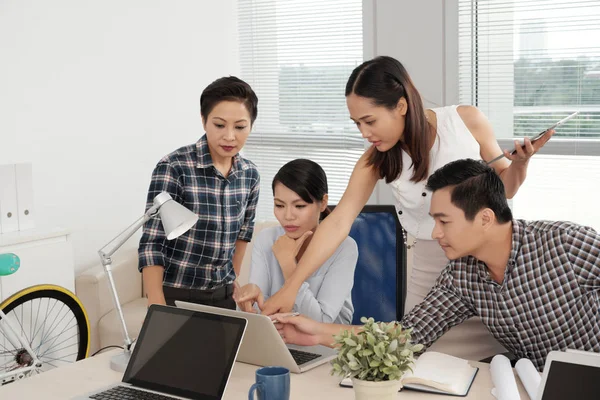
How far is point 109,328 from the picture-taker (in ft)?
11.7

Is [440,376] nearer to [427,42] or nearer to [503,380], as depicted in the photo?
[503,380]

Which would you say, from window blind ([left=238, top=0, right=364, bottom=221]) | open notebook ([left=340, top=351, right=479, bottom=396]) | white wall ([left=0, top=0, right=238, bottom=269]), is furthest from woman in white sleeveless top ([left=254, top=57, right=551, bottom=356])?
white wall ([left=0, top=0, right=238, bottom=269])

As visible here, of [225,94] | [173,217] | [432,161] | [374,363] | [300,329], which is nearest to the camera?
[374,363]

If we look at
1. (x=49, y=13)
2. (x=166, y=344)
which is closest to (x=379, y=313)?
(x=166, y=344)

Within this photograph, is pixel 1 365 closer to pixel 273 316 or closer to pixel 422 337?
→ pixel 273 316

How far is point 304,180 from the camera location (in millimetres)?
2412

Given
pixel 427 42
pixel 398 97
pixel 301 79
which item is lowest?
pixel 398 97

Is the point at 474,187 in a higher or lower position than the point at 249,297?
higher

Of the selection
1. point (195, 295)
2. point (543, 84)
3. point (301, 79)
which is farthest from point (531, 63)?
point (195, 295)

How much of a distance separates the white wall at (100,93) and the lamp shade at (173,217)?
196cm

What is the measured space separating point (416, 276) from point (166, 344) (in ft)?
3.14

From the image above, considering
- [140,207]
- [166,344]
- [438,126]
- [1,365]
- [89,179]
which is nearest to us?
[166,344]

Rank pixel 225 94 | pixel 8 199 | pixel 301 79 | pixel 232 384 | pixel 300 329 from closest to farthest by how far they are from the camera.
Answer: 1. pixel 232 384
2. pixel 300 329
3. pixel 225 94
4. pixel 8 199
5. pixel 301 79

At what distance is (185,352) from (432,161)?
1.00 m
